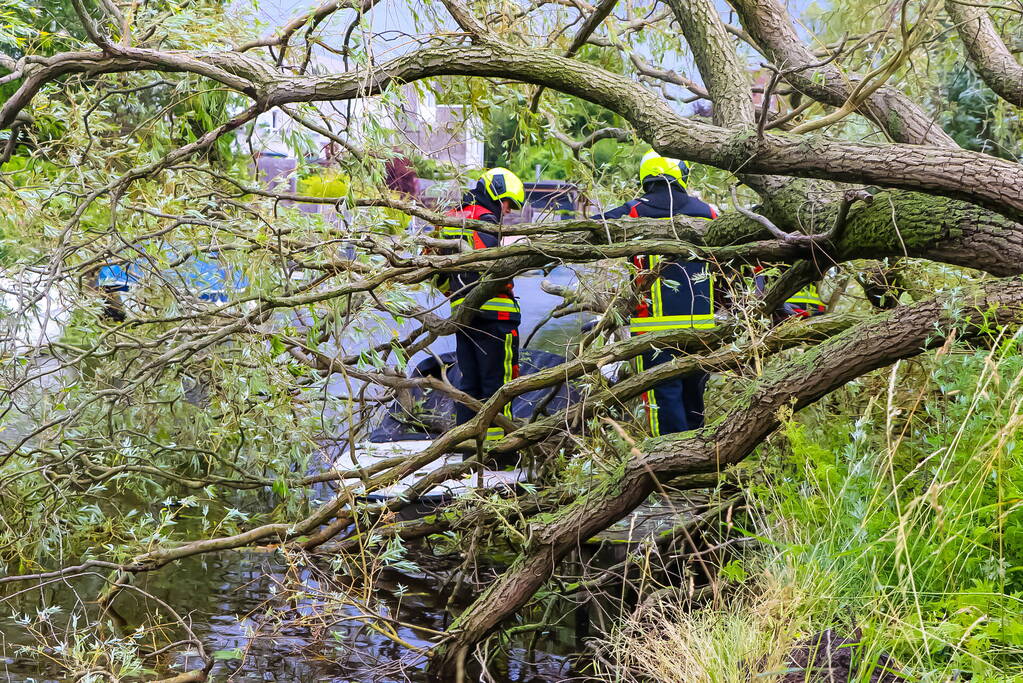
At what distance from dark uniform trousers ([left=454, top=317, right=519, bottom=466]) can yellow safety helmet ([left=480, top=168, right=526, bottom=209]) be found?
1029 mm

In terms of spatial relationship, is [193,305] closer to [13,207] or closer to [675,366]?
[13,207]

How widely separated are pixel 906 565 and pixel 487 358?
4926mm

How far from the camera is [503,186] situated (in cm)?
679

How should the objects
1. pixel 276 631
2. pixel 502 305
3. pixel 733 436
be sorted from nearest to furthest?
1. pixel 733 436
2. pixel 276 631
3. pixel 502 305

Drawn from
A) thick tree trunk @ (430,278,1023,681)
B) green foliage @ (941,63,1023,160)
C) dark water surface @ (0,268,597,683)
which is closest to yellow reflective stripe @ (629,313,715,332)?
dark water surface @ (0,268,597,683)

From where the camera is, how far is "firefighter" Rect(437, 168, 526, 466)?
6.74 meters

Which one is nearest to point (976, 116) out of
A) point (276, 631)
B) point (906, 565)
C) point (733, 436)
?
point (733, 436)

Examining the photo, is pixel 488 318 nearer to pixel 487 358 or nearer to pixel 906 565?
pixel 487 358

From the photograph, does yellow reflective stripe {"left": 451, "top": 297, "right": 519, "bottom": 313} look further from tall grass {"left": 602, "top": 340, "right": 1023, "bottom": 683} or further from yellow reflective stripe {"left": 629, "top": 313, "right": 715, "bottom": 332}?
tall grass {"left": 602, "top": 340, "right": 1023, "bottom": 683}

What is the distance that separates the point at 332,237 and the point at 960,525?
2953 mm

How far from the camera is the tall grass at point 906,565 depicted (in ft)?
8.95

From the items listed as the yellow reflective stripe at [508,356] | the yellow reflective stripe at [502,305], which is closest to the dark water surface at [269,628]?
the yellow reflective stripe at [508,356]

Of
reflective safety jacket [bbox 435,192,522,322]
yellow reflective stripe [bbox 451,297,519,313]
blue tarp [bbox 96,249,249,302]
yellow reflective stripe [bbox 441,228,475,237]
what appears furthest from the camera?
yellow reflective stripe [bbox 451,297,519,313]

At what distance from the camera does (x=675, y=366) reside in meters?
5.14
